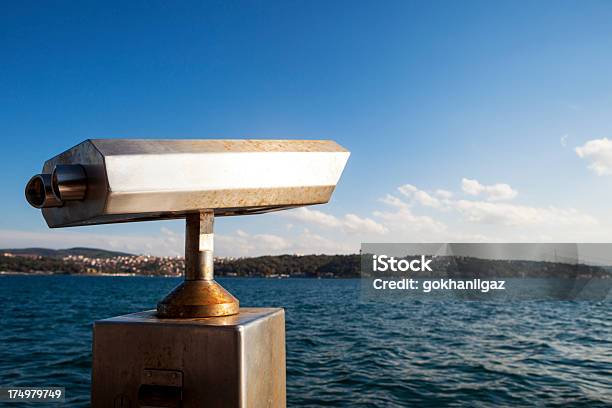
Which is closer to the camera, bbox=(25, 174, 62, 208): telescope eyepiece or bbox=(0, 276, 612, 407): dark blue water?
bbox=(25, 174, 62, 208): telescope eyepiece

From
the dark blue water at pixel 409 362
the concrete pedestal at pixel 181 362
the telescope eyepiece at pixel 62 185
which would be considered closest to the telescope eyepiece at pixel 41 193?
the telescope eyepiece at pixel 62 185

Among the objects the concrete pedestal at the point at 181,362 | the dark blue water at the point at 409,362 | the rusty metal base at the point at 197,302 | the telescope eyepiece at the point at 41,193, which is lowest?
the dark blue water at the point at 409,362

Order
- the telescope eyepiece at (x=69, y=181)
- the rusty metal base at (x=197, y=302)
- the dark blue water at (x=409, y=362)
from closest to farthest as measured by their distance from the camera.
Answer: the telescope eyepiece at (x=69, y=181) < the rusty metal base at (x=197, y=302) < the dark blue water at (x=409, y=362)

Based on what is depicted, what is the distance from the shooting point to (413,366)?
642 inches

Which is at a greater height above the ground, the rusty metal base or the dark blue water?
the rusty metal base

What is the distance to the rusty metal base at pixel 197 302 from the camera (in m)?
1.21

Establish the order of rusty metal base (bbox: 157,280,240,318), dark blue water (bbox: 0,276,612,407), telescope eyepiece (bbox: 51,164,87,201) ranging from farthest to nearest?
dark blue water (bbox: 0,276,612,407) < rusty metal base (bbox: 157,280,240,318) < telescope eyepiece (bbox: 51,164,87,201)

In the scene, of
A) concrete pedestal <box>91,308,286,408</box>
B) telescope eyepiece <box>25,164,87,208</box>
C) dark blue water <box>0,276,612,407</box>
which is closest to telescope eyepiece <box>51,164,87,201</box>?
telescope eyepiece <box>25,164,87,208</box>

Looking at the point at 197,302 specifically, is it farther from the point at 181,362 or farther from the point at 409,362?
the point at 409,362

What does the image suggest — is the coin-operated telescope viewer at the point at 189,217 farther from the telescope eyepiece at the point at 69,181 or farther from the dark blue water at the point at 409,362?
the dark blue water at the point at 409,362

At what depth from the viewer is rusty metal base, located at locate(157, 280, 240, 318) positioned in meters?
1.21

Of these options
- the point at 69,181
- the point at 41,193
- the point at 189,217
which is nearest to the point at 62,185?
the point at 69,181

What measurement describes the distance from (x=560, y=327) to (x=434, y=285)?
5043 centimetres

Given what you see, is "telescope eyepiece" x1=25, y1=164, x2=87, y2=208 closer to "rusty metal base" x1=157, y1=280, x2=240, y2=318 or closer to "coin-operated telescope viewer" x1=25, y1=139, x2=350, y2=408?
"coin-operated telescope viewer" x1=25, y1=139, x2=350, y2=408
